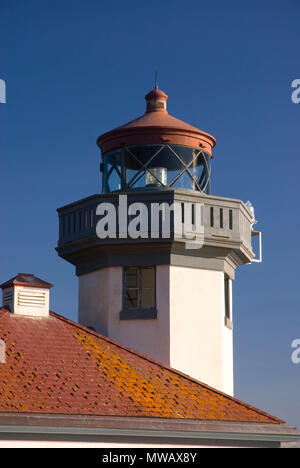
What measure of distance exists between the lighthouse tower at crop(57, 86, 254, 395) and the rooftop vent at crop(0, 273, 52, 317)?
105 inches

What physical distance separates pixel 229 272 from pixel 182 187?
262 centimetres

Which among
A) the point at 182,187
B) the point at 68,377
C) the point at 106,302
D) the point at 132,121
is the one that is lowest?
the point at 68,377

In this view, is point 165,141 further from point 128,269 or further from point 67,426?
point 67,426

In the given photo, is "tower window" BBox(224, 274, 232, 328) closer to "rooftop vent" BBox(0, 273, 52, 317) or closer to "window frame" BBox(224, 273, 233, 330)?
"window frame" BBox(224, 273, 233, 330)

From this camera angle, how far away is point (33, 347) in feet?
84.4

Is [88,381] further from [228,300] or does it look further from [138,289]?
[228,300]

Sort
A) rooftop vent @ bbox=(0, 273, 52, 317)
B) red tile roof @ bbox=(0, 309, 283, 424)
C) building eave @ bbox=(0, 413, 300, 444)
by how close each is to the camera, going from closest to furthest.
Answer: building eave @ bbox=(0, 413, 300, 444)
red tile roof @ bbox=(0, 309, 283, 424)
rooftop vent @ bbox=(0, 273, 52, 317)

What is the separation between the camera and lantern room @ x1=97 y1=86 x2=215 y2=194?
29.8 metres

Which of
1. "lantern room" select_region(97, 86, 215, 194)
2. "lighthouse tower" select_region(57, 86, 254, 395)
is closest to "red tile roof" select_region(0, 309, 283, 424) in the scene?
"lighthouse tower" select_region(57, 86, 254, 395)

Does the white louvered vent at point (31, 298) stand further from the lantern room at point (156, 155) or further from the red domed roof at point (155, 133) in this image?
the red domed roof at point (155, 133)

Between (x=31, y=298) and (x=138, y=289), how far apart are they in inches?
133

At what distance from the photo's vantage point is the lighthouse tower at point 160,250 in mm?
28875
